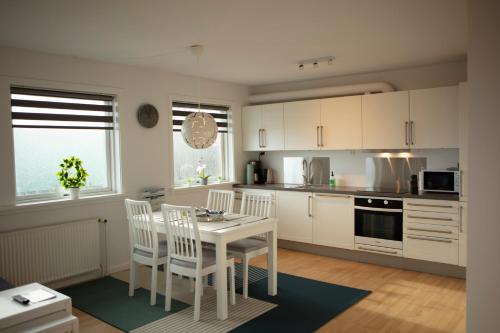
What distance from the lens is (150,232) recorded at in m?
3.84

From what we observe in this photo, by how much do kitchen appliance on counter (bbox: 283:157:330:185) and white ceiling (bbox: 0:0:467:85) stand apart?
159 cm

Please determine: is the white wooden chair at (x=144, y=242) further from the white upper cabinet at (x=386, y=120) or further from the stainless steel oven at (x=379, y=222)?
the white upper cabinet at (x=386, y=120)

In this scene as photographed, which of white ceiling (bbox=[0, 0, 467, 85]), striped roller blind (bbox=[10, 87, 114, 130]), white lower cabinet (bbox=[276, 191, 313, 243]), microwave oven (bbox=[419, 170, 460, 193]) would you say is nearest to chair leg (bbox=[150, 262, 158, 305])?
striped roller blind (bbox=[10, 87, 114, 130])

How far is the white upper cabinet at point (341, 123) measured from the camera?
531cm

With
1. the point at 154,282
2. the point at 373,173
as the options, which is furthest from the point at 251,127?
the point at 154,282

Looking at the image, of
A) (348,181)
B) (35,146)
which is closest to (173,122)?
(35,146)

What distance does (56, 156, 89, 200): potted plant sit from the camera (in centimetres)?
436

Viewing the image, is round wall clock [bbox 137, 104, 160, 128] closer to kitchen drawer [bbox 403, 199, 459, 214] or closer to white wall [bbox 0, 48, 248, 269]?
white wall [bbox 0, 48, 248, 269]

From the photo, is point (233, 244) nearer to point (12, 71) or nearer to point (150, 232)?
point (150, 232)

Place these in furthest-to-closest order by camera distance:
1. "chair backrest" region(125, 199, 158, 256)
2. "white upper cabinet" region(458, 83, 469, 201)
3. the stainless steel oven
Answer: the stainless steel oven < "white upper cabinet" region(458, 83, 469, 201) < "chair backrest" region(125, 199, 158, 256)

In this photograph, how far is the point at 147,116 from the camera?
5.03 m

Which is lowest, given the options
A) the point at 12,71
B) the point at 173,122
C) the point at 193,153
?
the point at 193,153

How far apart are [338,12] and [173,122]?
299 centimetres

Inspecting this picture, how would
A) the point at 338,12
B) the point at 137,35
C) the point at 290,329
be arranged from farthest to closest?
the point at 137,35 < the point at 290,329 < the point at 338,12
